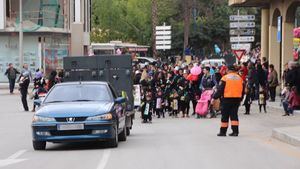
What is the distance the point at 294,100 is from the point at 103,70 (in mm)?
7054

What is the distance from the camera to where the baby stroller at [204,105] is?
27.7m

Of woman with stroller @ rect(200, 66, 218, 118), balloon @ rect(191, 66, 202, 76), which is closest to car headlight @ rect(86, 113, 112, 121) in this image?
woman with stroller @ rect(200, 66, 218, 118)

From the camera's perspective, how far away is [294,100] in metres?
27.2

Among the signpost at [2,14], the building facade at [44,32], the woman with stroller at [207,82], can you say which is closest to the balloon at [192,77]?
the woman with stroller at [207,82]

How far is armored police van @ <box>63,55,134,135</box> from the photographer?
84.5ft

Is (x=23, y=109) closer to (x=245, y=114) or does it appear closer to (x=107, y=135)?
(x=245, y=114)

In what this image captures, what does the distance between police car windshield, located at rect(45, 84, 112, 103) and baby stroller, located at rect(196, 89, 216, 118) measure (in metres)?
10.4

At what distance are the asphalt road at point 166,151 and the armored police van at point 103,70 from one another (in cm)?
287

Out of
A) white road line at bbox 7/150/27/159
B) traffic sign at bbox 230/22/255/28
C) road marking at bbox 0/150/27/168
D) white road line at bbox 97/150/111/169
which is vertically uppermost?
traffic sign at bbox 230/22/255/28

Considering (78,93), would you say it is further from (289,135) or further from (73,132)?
(289,135)

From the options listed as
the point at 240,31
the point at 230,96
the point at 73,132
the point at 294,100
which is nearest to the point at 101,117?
the point at 73,132

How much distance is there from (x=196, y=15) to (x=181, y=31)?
8410mm

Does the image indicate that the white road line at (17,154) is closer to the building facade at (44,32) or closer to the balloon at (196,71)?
the balloon at (196,71)

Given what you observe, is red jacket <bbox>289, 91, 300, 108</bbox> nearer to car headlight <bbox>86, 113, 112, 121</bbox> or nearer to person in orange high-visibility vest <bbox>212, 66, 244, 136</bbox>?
person in orange high-visibility vest <bbox>212, 66, 244, 136</bbox>
